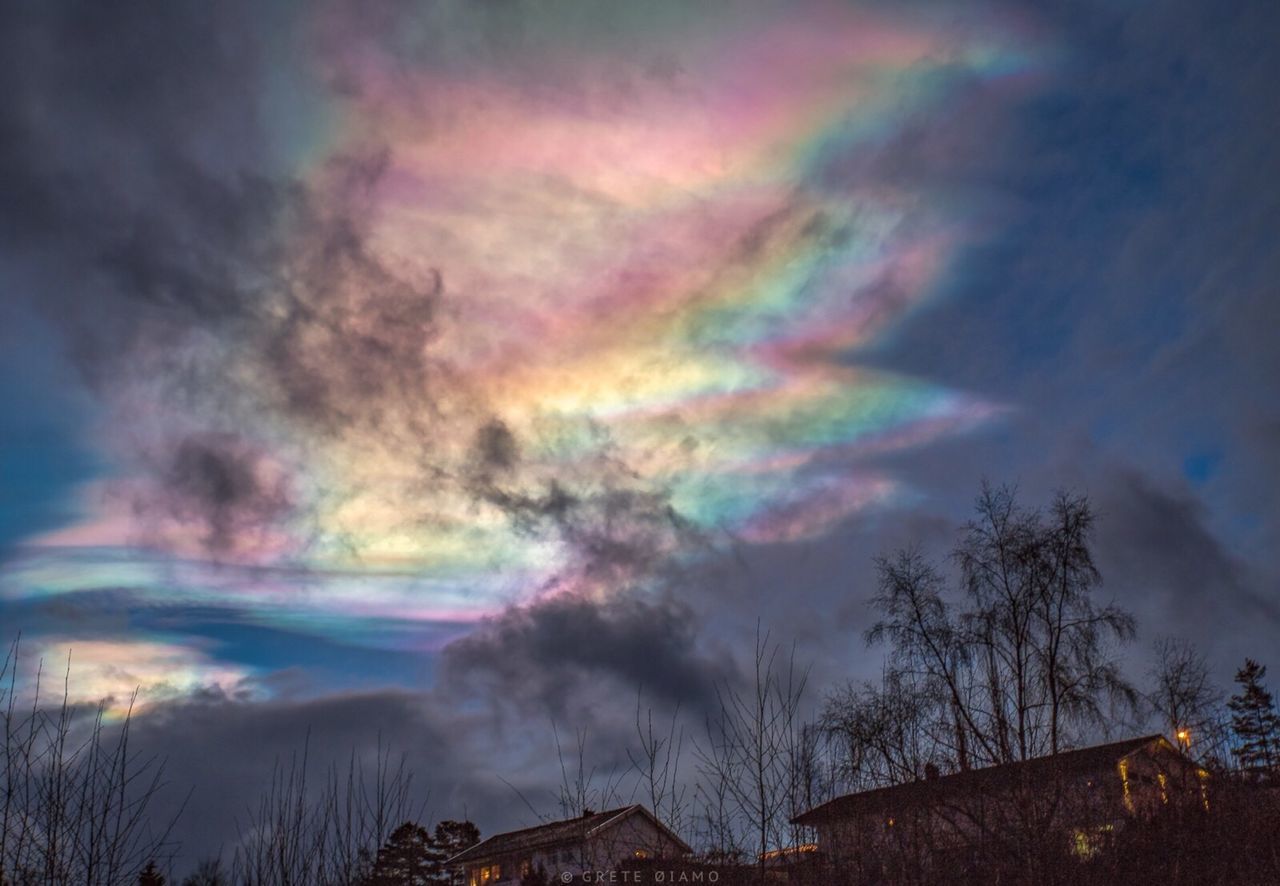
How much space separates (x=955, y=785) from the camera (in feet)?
56.9

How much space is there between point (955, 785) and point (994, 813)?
1.41m

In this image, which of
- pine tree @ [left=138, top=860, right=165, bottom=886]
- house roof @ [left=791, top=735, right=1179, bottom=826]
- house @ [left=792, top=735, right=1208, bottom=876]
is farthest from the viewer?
house roof @ [left=791, top=735, right=1179, bottom=826]

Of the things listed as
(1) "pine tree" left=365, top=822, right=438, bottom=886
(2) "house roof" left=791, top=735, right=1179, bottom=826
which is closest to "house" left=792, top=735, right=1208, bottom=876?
(2) "house roof" left=791, top=735, right=1179, bottom=826

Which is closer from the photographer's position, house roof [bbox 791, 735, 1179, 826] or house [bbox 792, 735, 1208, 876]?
house [bbox 792, 735, 1208, 876]

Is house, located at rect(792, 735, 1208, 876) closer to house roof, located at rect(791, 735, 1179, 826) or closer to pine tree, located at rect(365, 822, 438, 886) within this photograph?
house roof, located at rect(791, 735, 1179, 826)

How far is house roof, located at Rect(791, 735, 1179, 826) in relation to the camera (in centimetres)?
1346

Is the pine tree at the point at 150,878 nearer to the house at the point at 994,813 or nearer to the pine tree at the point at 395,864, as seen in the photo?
the pine tree at the point at 395,864

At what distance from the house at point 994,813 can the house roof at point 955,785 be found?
0.02 m

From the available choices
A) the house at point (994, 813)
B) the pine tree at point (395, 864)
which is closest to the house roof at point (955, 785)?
the house at point (994, 813)

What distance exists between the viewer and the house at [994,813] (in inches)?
510

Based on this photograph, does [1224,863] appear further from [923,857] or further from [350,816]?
[350,816]

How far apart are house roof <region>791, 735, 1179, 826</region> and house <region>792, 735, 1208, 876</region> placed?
0.07ft

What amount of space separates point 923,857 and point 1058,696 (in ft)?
50.0

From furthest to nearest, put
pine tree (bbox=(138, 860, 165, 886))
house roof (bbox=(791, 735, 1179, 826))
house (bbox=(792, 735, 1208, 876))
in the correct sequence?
1. house roof (bbox=(791, 735, 1179, 826))
2. house (bbox=(792, 735, 1208, 876))
3. pine tree (bbox=(138, 860, 165, 886))
